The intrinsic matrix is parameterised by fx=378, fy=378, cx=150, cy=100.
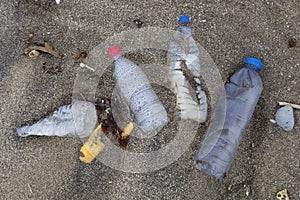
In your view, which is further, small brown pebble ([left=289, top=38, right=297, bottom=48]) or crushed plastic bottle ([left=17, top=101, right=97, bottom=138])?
small brown pebble ([left=289, top=38, right=297, bottom=48])

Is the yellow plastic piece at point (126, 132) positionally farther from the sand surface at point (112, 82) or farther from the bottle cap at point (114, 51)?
the bottle cap at point (114, 51)

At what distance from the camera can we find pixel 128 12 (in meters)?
3.03

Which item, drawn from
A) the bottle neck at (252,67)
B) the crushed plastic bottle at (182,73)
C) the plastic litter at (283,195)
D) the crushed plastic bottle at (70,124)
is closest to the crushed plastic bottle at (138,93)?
the crushed plastic bottle at (182,73)

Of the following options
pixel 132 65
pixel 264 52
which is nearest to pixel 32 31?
pixel 132 65

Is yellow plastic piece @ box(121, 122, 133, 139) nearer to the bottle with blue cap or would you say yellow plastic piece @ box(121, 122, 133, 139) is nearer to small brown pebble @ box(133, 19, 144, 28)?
the bottle with blue cap

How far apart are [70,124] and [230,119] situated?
123 cm

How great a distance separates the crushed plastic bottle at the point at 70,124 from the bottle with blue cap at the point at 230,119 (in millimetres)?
863

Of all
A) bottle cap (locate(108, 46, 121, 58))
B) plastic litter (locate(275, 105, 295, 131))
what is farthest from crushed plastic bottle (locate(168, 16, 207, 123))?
plastic litter (locate(275, 105, 295, 131))

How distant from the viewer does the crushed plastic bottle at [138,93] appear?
9.55ft

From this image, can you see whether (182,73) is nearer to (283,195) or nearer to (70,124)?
(70,124)

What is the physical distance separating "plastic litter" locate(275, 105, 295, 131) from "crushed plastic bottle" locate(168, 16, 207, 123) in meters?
0.57

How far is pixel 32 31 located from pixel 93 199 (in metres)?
1.41

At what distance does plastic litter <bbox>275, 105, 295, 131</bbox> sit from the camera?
9.42ft

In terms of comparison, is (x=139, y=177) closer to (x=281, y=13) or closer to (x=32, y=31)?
(x=32, y=31)
